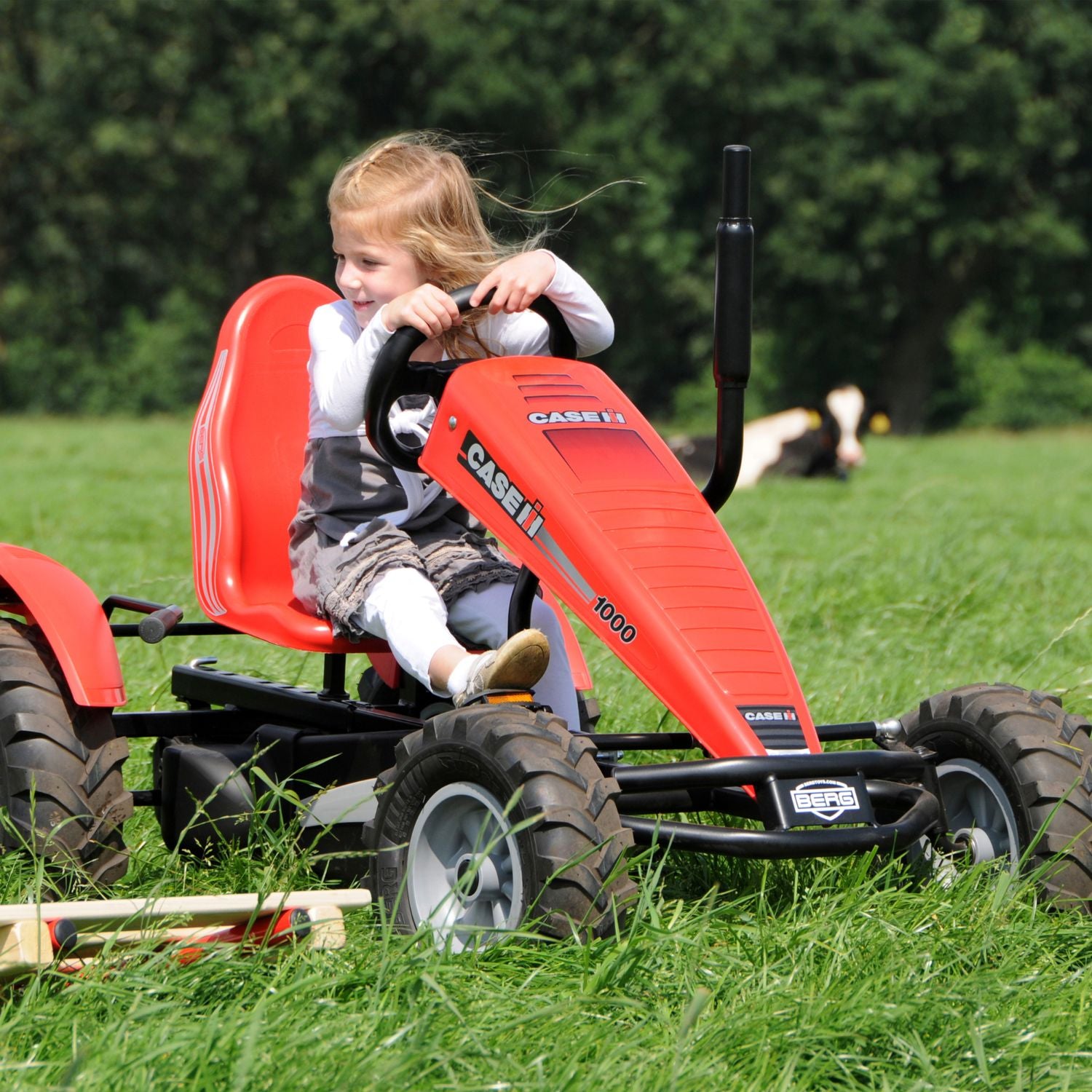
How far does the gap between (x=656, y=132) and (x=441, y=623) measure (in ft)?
99.3

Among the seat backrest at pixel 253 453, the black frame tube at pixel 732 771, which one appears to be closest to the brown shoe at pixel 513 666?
the black frame tube at pixel 732 771

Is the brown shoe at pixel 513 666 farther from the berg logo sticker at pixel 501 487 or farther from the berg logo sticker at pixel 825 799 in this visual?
the berg logo sticker at pixel 825 799

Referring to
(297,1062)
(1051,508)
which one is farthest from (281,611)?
(1051,508)

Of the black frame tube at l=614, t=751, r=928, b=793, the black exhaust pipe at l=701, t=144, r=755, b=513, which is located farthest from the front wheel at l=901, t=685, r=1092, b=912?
the black exhaust pipe at l=701, t=144, r=755, b=513

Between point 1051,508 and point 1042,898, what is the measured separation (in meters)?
7.77

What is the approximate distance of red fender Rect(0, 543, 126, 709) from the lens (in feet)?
9.66

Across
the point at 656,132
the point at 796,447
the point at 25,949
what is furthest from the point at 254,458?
the point at 656,132

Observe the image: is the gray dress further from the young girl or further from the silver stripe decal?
the silver stripe decal

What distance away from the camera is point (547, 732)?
232 cm

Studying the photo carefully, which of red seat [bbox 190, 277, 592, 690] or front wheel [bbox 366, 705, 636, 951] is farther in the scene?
red seat [bbox 190, 277, 592, 690]

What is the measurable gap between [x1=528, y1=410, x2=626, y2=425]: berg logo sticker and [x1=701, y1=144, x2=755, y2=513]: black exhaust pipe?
23 cm

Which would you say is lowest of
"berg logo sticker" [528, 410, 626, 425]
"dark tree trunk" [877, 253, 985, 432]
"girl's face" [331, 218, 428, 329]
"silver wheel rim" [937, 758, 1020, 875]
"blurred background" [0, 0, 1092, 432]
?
"dark tree trunk" [877, 253, 985, 432]

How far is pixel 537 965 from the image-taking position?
7.32ft

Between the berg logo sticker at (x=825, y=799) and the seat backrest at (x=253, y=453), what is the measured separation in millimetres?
1173
